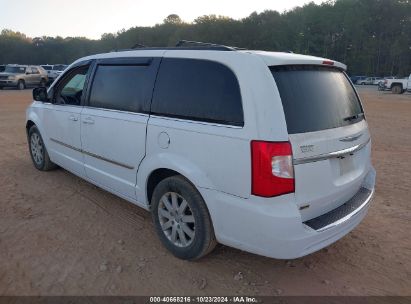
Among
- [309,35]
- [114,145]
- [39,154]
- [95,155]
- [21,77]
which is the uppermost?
[309,35]

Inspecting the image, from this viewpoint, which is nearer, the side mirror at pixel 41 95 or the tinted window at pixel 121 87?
the tinted window at pixel 121 87

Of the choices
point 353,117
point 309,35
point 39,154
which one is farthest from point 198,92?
point 309,35

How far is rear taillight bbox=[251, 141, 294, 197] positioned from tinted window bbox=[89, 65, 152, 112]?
1.44 m

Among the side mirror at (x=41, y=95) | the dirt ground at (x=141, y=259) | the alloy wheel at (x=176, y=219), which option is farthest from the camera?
the side mirror at (x=41, y=95)

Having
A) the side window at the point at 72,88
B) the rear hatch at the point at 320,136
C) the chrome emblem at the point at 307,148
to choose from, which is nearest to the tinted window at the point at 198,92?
the rear hatch at the point at 320,136

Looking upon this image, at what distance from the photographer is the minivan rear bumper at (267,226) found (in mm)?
2707

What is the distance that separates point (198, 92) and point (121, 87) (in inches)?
46.1

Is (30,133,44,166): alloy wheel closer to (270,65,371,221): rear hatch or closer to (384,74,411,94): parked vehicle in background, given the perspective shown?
(270,65,371,221): rear hatch

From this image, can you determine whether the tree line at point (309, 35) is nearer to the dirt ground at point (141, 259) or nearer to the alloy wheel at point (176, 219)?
the dirt ground at point (141, 259)

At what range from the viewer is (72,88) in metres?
4.94

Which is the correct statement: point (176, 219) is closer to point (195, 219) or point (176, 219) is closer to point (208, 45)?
point (195, 219)

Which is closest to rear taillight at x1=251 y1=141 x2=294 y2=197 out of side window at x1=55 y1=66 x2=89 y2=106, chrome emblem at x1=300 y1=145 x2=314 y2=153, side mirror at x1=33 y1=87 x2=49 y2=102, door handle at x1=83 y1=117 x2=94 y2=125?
chrome emblem at x1=300 y1=145 x2=314 y2=153

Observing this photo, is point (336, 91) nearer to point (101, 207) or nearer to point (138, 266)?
point (138, 266)

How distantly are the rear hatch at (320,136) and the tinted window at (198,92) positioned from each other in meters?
0.38
